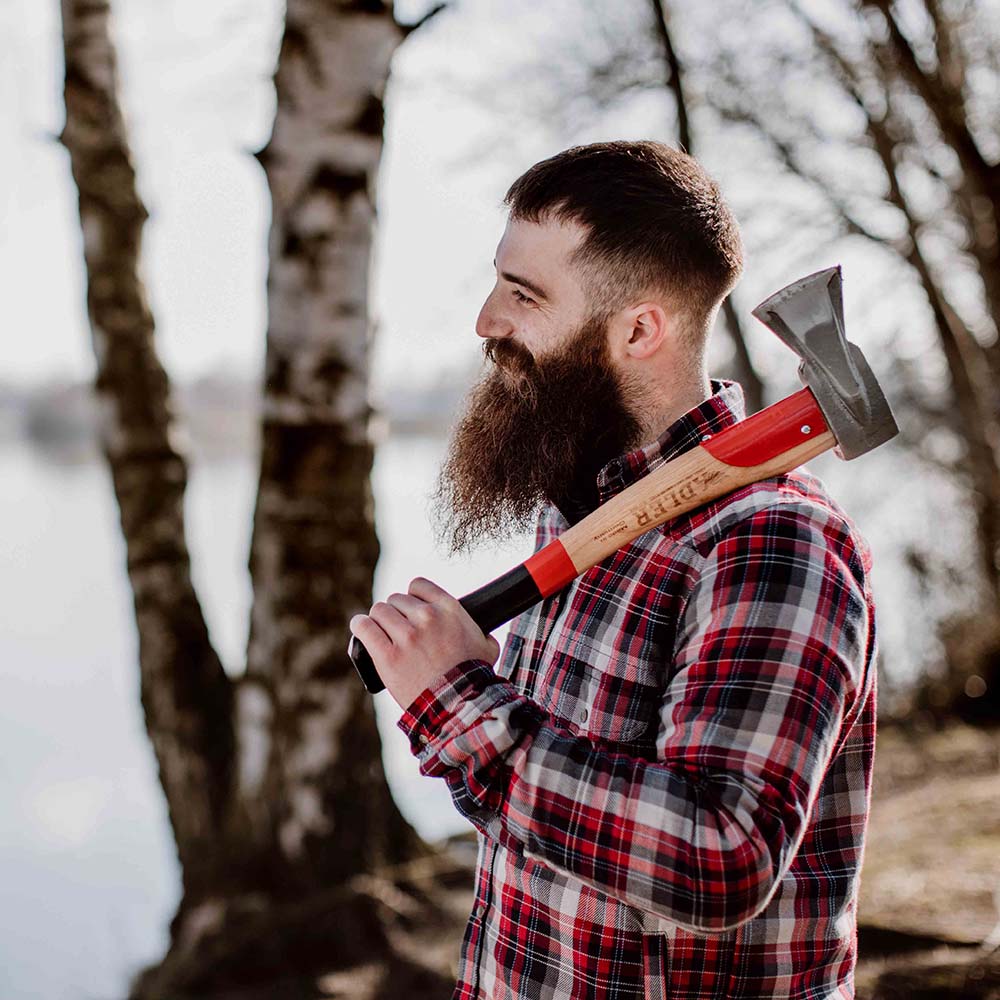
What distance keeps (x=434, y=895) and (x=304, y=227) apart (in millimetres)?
2648

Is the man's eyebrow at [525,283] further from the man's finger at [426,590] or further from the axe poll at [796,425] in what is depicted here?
the man's finger at [426,590]

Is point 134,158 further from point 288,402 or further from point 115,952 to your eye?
point 115,952

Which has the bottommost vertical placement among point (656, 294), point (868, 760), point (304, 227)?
point (868, 760)

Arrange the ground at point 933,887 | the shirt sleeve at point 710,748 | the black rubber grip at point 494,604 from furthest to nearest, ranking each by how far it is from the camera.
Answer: the ground at point 933,887, the black rubber grip at point 494,604, the shirt sleeve at point 710,748

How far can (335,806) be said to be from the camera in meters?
4.09

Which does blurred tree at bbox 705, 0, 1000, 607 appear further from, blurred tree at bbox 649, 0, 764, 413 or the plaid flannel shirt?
the plaid flannel shirt

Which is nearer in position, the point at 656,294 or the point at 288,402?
the point at 656,294

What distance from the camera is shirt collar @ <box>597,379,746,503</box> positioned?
1.56 meters

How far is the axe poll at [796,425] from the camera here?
1441mm

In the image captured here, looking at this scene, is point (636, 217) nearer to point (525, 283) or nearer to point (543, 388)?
point (525, 283)

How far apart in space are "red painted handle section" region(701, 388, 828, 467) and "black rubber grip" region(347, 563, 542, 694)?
0.34 m

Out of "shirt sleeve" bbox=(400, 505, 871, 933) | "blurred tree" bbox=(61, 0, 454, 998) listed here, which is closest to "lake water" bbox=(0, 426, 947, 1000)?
"blurred tree" bbox=(61, 0, 454, 998)

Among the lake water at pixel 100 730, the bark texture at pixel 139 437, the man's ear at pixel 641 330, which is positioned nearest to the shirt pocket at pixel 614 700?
the man's ear at pixel 641 330

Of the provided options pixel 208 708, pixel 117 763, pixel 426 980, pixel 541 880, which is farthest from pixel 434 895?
pixel 117 763
